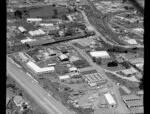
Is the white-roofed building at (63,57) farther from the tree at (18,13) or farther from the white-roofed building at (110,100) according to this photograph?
the tree at (18,13)

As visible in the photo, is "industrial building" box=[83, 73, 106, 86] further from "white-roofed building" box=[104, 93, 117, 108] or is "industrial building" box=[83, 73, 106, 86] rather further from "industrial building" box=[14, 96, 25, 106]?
"industrial building" box=[14, 96, 25, 106]

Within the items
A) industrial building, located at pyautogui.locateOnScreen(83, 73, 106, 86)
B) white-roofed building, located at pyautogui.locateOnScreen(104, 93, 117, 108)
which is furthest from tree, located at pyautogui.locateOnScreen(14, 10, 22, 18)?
white-roofed building, located at pyautogui.locateOnScreen(104, 93, 117, 108)

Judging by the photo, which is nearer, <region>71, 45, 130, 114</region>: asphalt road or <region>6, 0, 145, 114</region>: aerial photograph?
<region>71, 45, 130, 114</region>: asphalt road

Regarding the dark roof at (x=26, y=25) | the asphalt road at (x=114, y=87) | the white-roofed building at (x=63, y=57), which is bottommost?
the asphalt road at (x=114, y=87)

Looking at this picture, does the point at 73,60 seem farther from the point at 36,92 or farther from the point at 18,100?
the point at 18,100

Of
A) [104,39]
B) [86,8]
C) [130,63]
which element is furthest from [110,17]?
[130,63]

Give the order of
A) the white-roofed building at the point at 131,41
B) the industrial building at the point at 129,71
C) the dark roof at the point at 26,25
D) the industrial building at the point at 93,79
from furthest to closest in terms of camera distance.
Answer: the dark roof at the point at 26,25
the white-roofed building at the point at 131,41
the industrial building at the point at 129,71
the industrial building at the point at 93,79

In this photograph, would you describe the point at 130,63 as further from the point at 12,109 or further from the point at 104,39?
the point at 12,109

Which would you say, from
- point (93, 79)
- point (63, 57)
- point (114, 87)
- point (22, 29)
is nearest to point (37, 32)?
point (22, 29)

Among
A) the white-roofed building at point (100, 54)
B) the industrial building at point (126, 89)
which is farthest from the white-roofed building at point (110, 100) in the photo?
the white-roofed building at point (100, 54)
